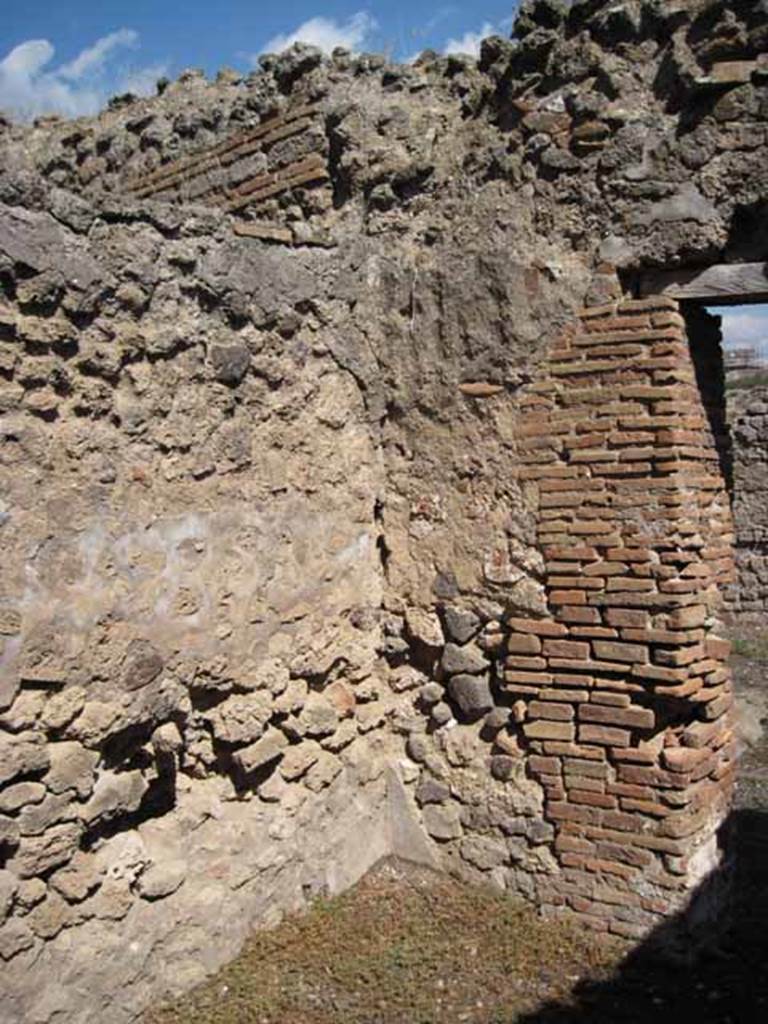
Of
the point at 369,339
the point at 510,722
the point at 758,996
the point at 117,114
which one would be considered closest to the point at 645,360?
the point at 369,339

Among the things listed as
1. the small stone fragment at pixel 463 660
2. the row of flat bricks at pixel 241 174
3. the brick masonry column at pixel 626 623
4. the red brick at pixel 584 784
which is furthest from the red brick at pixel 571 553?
the row of flat bricks at pixel 241 174

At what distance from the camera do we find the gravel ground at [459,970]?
3.83 meters

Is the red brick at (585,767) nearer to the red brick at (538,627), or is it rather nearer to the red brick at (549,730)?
the red brick at (549,730)

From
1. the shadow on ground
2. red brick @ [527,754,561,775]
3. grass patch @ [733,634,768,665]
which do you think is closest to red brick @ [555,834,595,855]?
red brick @ [527,754,561,775]

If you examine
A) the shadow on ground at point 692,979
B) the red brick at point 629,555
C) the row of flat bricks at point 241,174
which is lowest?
the shadow on ground at point 692,979

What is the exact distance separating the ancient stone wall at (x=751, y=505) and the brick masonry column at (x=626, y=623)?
23.4 ft

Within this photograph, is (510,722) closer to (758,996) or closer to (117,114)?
(758,996)

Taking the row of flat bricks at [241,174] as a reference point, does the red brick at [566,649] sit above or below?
below

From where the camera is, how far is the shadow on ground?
3838mm

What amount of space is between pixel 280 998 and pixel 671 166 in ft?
11.7

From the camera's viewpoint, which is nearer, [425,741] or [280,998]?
[280,998]

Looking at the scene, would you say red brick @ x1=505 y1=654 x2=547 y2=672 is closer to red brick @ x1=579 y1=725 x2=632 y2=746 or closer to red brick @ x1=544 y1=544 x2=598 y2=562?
red brick @ x1=579 y1=725 x2=632 y2=746

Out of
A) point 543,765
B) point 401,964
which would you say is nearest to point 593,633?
point 543,765

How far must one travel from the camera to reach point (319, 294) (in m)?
4.54
